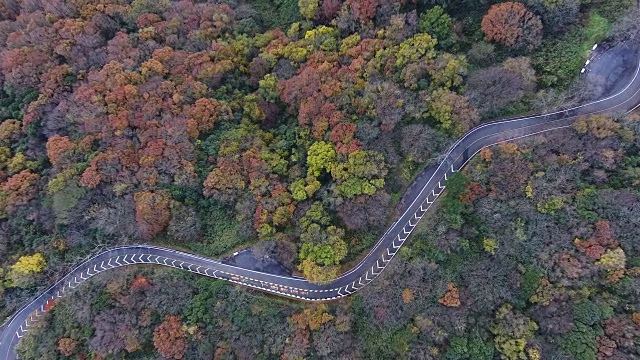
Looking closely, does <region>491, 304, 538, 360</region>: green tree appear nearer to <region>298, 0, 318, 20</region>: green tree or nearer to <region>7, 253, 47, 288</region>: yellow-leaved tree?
<region>298, 0, 318, 20</region>: green tree

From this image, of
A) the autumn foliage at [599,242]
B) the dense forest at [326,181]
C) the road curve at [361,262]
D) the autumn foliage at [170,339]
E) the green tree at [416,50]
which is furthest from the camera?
the green tree at [416,50]

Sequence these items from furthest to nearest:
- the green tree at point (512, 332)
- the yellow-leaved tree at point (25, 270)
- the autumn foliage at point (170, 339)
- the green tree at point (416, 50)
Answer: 1. the green tree at point (416, 50)
2. the yellow-leaved tree at point (25, 270)
3. the autumn foliage at point (170, 339)
4. the green tree at point (512, 332)

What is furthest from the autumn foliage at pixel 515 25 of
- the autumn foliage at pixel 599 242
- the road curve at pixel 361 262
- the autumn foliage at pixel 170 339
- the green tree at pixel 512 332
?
the autumn foliage at pixel 170 339

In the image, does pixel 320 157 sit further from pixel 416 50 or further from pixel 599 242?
pixel 599 242

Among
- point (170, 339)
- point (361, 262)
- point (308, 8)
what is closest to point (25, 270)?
point (170, 339)

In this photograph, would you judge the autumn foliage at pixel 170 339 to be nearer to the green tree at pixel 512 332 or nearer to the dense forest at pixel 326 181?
the dense forest at pixel 326 181

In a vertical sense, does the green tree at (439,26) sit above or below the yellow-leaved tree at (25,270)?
above

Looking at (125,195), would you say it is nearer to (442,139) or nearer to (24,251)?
(24,251)

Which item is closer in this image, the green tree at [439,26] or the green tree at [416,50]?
the green tree at [416,50]

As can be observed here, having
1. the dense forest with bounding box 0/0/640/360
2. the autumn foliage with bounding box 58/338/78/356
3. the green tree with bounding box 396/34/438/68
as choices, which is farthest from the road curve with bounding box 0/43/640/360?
the green tree with bounding box 396/34/438/68
